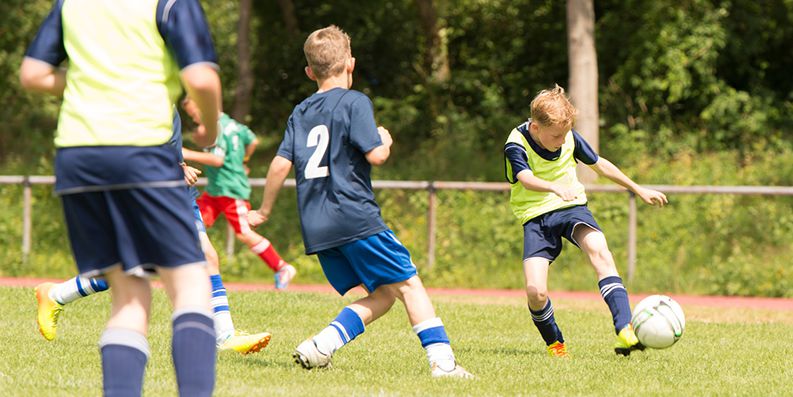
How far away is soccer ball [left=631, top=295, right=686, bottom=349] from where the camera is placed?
23.5ft

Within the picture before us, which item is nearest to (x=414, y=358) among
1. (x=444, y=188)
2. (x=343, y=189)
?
(x=343, y=189)

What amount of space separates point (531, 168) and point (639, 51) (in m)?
15.0

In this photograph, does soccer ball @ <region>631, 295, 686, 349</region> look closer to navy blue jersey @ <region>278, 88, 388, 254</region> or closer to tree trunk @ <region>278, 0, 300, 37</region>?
navy blue jersey @ <region>278, 88, 388, 254</region>

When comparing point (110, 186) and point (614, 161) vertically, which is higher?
point (110, 186)

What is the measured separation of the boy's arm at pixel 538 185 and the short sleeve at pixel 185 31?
3.06m

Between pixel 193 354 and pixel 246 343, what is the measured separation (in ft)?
9.43

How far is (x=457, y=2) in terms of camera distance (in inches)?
1036

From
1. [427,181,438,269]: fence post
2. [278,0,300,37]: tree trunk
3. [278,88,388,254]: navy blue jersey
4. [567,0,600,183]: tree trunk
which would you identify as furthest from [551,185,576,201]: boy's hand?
[278,0,300,37]: tree trunk

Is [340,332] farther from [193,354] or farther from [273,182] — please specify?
[193,354]

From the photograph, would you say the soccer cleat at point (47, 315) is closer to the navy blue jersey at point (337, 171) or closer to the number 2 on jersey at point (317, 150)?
the navy blue jersey at point (337, 171)

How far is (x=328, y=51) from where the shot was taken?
6.36m

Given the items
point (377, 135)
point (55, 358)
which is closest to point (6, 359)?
point (55, 358)

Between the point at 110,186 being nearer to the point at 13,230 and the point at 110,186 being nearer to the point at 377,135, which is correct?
the point at 377,135

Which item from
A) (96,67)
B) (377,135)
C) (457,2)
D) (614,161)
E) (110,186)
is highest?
(96,67)
